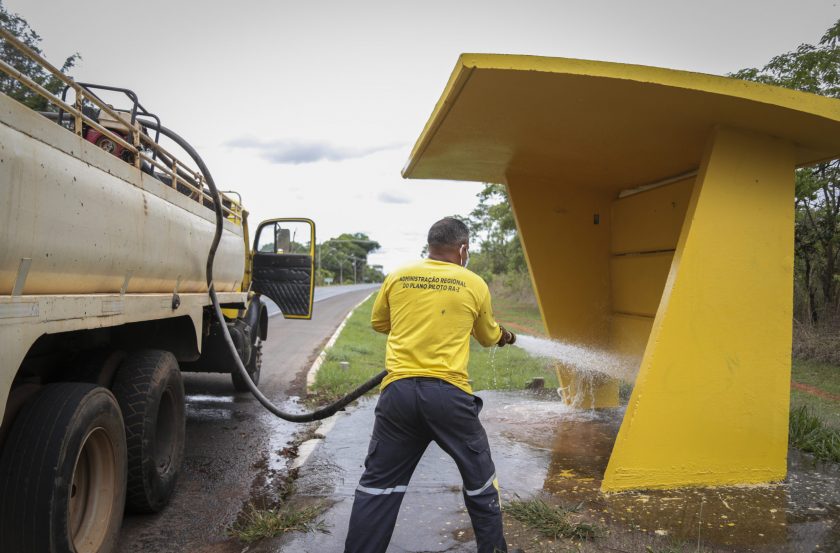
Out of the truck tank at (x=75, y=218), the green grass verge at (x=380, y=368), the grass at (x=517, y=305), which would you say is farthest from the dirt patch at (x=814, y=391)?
the grass at (x=517, y=305)

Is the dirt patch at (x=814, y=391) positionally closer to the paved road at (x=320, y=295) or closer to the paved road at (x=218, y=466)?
the paved road at (x=218, y=466)

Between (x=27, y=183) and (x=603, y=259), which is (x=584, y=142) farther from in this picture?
(x=27, y=183)

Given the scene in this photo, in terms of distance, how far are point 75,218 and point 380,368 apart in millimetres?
7995

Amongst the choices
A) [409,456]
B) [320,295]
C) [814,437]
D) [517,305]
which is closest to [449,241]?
[409,456]

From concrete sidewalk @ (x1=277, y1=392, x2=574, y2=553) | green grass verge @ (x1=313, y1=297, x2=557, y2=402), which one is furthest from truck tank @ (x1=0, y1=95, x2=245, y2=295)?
green grass verge @ (x1=313, y1=297, x2=557, y2=402)

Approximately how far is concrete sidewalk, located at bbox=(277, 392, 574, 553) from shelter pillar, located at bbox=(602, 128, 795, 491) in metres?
0.92

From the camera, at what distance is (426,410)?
298 centimetres

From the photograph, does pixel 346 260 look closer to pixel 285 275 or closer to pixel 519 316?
pixel 519 316

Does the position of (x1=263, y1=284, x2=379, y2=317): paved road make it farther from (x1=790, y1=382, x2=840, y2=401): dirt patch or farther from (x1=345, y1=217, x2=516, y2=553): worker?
(x1=790, y1=382, x2=840, y2=401): dirt patch

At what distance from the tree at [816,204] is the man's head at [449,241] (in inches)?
410

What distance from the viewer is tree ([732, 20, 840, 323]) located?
11.1 metres

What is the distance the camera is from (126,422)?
3732 millimetres

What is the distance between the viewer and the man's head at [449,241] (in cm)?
331

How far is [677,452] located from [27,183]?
4.21 meters
